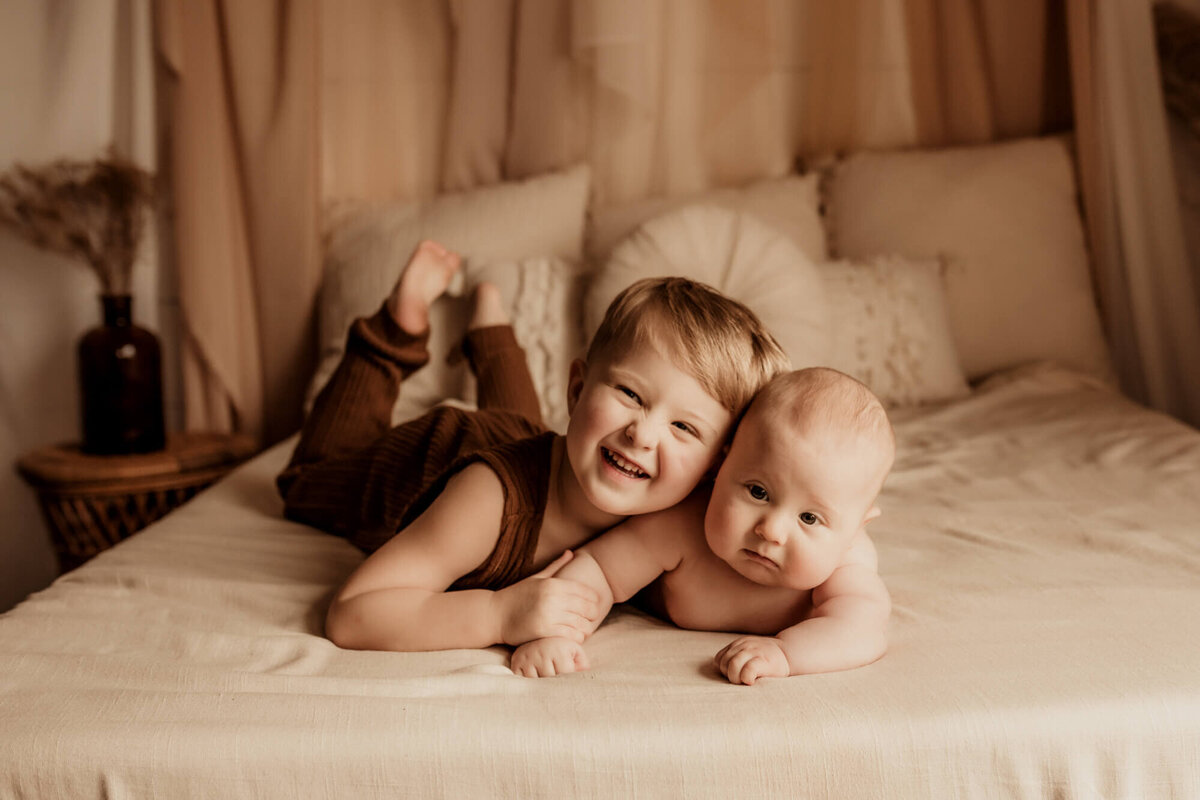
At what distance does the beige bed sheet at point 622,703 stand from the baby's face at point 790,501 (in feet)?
0.33

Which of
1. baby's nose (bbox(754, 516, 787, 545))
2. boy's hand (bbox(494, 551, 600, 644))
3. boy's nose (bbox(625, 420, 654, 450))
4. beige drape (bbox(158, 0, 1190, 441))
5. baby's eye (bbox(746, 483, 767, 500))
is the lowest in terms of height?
boy's hand (bbox(494, 551, 600, 644))

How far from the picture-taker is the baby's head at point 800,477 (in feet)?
2.67

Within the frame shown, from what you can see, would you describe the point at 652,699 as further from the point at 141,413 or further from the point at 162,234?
the point at 162,234

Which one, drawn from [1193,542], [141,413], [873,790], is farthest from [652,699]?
[141,413]

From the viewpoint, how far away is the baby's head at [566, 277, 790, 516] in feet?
2.86

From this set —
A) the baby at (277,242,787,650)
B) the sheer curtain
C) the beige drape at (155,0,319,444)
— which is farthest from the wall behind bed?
the sheer curtain

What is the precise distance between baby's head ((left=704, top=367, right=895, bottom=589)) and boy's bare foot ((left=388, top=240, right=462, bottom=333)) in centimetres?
82

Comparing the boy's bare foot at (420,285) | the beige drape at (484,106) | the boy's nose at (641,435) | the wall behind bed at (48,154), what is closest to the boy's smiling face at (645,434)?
the boy's nose at (641,435)

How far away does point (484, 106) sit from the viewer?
2.28 metres

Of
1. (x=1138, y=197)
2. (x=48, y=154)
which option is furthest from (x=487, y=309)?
(x=1138, y=197)

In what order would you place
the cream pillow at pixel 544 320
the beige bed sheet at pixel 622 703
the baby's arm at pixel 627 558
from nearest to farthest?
the beige bed sheet at pixel 622 703, the baby's arm at pixel 627 558, the cream pillow at pixel 544 320

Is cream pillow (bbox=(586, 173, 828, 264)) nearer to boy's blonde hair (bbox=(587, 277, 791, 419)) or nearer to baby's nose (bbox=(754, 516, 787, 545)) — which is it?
boy's blonde hair (bbox=(587, 277, 791, 419))

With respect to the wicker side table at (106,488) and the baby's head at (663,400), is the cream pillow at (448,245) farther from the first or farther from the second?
the baby's head at (663,400)

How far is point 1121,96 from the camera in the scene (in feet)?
6.70
